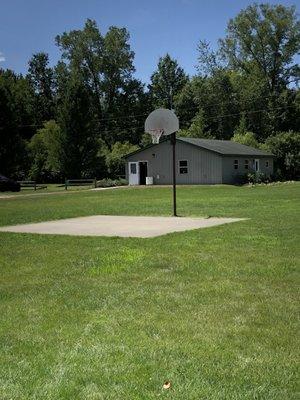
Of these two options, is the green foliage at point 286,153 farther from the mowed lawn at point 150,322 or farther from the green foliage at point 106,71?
the mowed lawn at point 150,322

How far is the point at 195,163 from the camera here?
42906 mm

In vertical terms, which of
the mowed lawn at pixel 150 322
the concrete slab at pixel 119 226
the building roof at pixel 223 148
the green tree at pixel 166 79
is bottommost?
the mowed lawn at pixel 150 322

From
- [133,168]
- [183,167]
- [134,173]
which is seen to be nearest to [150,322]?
[183,167]

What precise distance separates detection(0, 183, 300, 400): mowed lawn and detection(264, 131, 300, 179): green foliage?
42335mm

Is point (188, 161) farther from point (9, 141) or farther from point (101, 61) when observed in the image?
point (101, 61)

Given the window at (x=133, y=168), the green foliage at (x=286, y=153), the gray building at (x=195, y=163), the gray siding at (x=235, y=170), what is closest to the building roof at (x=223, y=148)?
the gray building at (x=195, y=163)

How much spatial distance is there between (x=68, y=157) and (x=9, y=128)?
5.71 meters

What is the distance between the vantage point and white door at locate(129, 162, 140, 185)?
45.9 metres

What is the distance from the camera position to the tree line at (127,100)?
50.6m

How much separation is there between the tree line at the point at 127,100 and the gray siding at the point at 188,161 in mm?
8233

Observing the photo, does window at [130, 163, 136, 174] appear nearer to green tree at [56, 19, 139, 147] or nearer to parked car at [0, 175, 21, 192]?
parked car at [0, 175, 21, 192]

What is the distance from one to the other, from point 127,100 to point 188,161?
32.8 meters

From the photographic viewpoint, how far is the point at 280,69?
65.1 m

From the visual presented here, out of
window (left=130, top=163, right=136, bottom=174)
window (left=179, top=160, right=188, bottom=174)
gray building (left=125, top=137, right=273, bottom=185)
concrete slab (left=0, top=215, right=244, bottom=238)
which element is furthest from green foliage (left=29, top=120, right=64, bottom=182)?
concrete slab (left=0, top=215, right=244, bottom=238)
